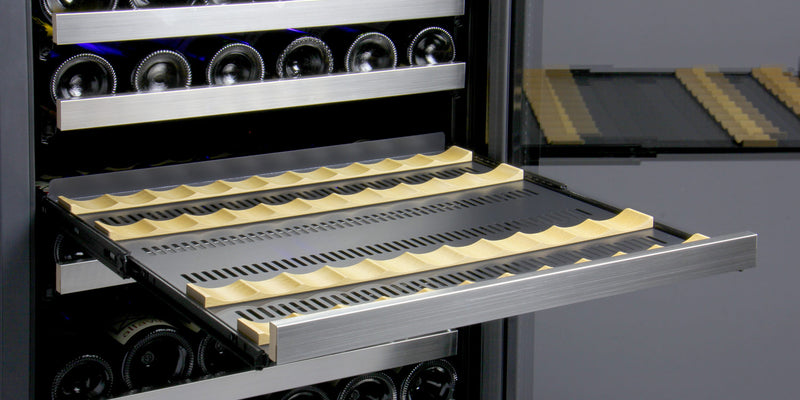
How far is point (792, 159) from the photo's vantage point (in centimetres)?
199

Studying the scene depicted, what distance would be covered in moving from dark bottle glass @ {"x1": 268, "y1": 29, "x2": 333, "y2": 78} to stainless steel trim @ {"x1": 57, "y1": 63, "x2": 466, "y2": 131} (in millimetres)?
56

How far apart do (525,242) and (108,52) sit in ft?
1.91

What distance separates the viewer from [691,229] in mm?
1989

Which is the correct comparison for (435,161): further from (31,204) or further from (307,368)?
(31,204)

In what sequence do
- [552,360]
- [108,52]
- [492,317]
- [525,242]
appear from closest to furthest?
[492,317] → [525,242] → [108,52] → [552,360]

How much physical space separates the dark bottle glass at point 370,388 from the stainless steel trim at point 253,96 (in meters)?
0.42

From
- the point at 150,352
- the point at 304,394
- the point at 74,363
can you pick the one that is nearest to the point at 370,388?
the point at 304,394

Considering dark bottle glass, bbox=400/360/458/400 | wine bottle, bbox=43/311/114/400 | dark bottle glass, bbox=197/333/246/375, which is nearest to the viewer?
wine bottle, bbox=43/311/114/400

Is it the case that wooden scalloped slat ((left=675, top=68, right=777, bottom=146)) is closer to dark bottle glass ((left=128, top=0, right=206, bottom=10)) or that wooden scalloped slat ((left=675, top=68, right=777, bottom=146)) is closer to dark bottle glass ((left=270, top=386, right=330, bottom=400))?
dark bottle glass ((left=270, top=386, right=330, bottom=400))

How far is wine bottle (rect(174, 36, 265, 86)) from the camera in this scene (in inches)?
54.8

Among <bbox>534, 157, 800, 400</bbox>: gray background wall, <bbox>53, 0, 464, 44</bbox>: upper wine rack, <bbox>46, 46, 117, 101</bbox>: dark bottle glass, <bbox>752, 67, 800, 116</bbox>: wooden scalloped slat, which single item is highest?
<bbox>53, 0, 464, 44</bbox>: upper wine rack

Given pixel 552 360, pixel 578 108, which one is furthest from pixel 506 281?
pixel 552 360

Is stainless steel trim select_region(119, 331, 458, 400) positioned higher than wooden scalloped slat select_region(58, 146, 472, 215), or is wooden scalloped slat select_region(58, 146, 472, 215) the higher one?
wooden scalloped slat select_region(58, 146, 472, 215)

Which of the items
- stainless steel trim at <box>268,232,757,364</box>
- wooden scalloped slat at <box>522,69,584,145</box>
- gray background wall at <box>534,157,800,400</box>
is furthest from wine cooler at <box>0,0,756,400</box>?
gray background wall at <box>534,157,800,400</box>
